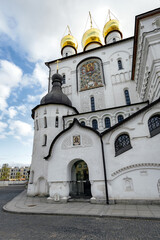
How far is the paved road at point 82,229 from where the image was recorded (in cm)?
389

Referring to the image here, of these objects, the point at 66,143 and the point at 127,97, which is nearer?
the point at 66,143

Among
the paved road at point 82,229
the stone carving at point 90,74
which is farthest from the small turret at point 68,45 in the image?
the paved road at point 82,229

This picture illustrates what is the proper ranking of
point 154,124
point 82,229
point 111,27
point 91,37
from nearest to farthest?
point 82,229, point 154,124, point 111,27, point 91,37

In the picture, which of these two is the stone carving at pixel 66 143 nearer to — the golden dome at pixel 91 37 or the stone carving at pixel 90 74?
the stone carving at pixel 90 74

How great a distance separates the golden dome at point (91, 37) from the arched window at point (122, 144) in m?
23.4

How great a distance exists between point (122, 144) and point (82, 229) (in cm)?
518

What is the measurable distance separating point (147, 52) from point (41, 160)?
1281 cm

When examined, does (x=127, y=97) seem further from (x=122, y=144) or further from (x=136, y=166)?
(x=136, y=166)

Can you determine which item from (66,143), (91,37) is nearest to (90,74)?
(91,37)

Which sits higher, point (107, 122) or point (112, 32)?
point (112, 32)

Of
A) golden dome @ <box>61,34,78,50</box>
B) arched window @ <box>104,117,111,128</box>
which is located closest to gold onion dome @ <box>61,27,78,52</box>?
golden dome @ <box>61,34,78,50</box>

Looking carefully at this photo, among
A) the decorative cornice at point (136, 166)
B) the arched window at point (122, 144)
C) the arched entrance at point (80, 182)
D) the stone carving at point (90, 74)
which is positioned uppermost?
the stone carving at point (90, 74)

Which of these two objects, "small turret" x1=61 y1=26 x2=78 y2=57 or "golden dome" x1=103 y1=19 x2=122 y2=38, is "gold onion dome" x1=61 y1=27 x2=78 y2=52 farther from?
"golden dome" x1=103 y1=19 x2=122 y2=38

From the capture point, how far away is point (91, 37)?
2595cm
